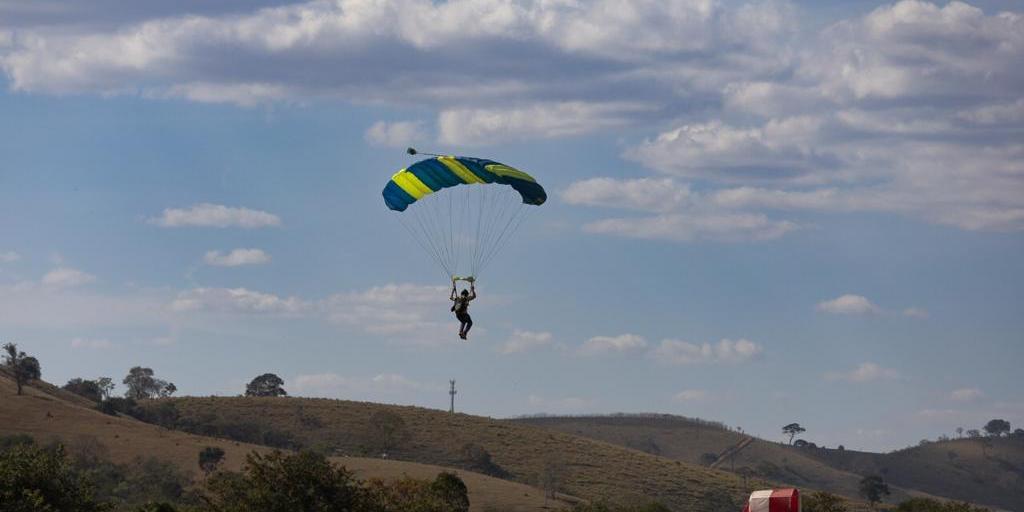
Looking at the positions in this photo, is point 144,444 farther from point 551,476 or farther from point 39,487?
point 39,487

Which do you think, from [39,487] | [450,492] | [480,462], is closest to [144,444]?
[480,462]

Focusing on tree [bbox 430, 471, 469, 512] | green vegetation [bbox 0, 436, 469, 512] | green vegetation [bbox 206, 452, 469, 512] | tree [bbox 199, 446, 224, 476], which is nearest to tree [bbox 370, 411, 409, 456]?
tree [bbox 199, 446, 224, 476]

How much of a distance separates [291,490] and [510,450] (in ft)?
372

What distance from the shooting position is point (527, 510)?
13538cm

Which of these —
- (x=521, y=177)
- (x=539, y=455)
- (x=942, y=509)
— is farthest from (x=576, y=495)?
(x=521, y=177)

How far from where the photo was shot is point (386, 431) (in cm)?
17900

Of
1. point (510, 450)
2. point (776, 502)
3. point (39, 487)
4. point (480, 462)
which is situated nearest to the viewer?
point (776, 502)

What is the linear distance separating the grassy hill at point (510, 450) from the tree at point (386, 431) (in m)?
0.56

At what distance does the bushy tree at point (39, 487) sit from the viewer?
6212 centimetres

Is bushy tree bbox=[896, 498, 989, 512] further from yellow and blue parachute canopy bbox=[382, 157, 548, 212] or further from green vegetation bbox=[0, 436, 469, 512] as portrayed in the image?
yellow and blue parachute canopy bbox=[382, 157, 548, 212]

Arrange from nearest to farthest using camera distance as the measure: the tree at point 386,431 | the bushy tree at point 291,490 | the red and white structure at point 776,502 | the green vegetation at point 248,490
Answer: the red and white structure at point 776,502 → the green vegetation at point 248,490 → the bushy tree at point 291,490 → the tree at point 386,431

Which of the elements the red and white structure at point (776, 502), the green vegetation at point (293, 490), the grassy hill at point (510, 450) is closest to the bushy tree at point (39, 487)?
the green vegetation at point (293, 490)

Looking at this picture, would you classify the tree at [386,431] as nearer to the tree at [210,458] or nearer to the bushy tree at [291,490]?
the tree at [210,458]

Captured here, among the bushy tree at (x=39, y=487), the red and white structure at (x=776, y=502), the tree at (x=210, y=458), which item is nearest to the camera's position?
the red and white structure at (x=776, y=502)
